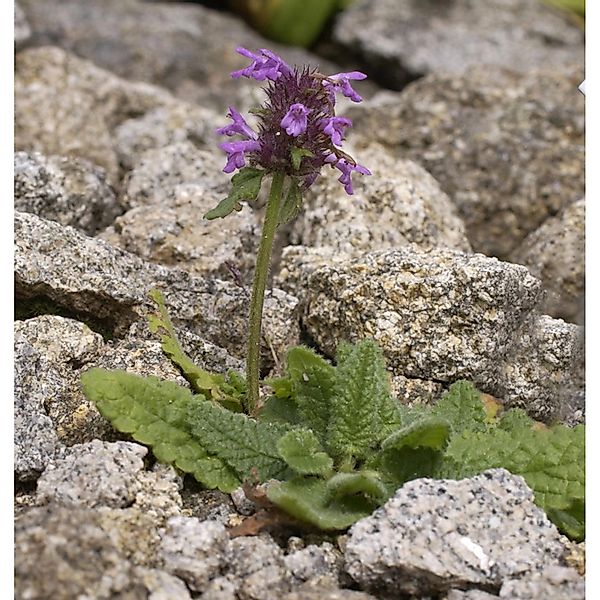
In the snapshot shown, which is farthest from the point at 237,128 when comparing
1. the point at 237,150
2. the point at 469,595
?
the point at 469,595

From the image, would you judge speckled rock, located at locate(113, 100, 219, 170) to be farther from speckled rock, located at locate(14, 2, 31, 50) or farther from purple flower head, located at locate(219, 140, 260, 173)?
purple flower head, located at locate(219, 140, 260, 173)

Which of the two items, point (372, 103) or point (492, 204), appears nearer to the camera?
point (492, 204)

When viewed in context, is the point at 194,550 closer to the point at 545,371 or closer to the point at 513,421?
the point at 513,421

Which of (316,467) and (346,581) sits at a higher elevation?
(316,467)

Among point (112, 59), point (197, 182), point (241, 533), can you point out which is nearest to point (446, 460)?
point (241, 533)

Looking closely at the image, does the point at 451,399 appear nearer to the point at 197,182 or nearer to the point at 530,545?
the point at 530,545

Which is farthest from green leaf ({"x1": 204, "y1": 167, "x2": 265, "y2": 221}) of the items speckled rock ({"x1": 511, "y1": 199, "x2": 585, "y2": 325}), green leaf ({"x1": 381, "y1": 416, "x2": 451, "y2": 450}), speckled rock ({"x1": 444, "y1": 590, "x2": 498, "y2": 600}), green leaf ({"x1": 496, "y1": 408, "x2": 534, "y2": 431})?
speckled rock ({"x1": 511, "y1": 199, "x2": 585, "y2": 325})
